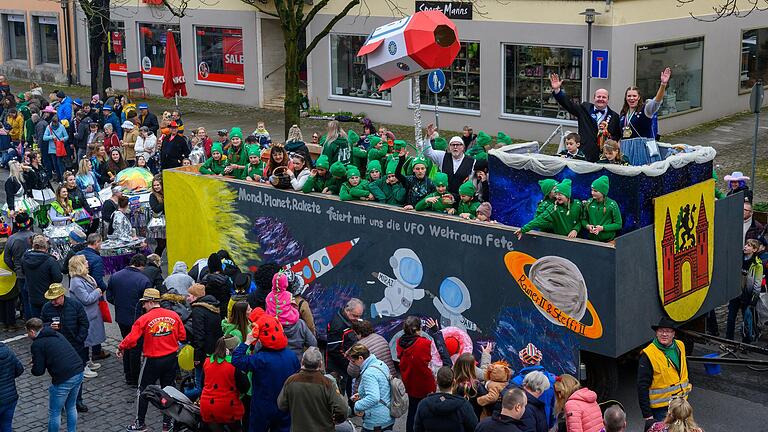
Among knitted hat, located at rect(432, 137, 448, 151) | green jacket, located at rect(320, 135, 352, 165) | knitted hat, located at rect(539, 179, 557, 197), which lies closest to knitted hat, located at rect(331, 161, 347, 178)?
green jacket, located at rect(320, 135, 352, 165)

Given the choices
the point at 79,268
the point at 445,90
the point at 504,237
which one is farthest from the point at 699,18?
Answer: the point at 79,268

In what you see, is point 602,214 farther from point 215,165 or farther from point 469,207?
point 215,165

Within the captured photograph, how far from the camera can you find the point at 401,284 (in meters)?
12.0

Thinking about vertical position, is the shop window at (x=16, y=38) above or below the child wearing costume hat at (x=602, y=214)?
above

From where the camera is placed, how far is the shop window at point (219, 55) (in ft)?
108

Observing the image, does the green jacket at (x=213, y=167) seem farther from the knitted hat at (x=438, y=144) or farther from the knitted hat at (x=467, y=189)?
the knitted hat at (x=467, y=189)

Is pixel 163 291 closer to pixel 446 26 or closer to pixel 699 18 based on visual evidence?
pixel 446 26

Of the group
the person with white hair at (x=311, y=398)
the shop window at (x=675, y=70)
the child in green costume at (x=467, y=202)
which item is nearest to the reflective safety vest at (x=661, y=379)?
the person with white hair at (x=311, y=398)

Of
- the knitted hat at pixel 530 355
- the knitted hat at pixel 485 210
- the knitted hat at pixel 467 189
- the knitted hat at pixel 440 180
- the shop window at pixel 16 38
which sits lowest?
the knitted hat at pixel 530 355

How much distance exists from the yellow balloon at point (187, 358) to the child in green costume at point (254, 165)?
11.8 ft

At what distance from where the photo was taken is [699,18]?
84.6 feet

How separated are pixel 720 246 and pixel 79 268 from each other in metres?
7.08

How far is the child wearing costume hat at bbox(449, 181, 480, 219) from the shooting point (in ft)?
37.7

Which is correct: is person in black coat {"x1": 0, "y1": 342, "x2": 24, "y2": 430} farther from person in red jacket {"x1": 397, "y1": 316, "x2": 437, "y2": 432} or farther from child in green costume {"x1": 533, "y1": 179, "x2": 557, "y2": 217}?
child in green costume {"x1": 533, "y1": 179, "x2": 557, "y2": 217}
